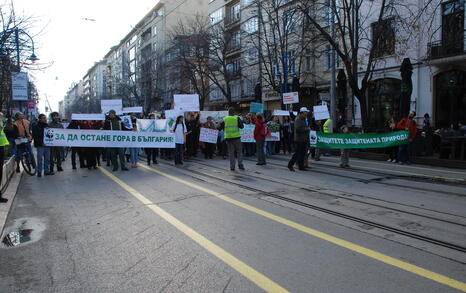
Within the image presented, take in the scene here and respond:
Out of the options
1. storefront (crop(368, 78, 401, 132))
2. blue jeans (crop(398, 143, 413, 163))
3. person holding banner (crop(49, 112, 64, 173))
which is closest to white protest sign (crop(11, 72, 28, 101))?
person holding banner (crop(49, 112, 64, 173))

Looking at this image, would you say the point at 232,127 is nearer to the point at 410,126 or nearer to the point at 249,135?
the point at 249,135

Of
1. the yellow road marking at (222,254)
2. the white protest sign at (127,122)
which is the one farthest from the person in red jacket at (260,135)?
the yellow road marking at (222,254)

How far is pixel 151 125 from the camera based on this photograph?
50.0ft

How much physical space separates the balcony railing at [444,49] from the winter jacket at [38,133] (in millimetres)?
20142

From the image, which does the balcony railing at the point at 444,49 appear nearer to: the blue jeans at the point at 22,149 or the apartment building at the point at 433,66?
the apartment building at the point at 433,66

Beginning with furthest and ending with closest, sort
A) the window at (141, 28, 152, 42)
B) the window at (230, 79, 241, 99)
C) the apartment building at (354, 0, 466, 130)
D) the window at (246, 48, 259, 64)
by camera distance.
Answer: the window at (141, 28, 152, 42) < the window at (230, 79, 241, 99) < the window at (246, 48, 259, 64) < the apartment building at (354, 0, 466, 130)

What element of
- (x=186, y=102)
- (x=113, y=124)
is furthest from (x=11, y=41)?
(x=186, y=102)

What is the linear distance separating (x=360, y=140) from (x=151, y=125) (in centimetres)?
778

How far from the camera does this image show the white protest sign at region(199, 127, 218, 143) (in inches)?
636

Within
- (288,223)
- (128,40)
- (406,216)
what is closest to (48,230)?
(288,223)

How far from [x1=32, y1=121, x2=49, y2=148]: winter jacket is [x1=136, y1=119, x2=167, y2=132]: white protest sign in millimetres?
3586

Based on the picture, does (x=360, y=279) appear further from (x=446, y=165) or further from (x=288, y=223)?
(x=446, y=165)

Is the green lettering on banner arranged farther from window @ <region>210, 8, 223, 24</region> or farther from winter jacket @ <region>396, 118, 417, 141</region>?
window @ <region>210, 8, 223, 24</region>

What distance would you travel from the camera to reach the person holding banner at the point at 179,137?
1391 cm
